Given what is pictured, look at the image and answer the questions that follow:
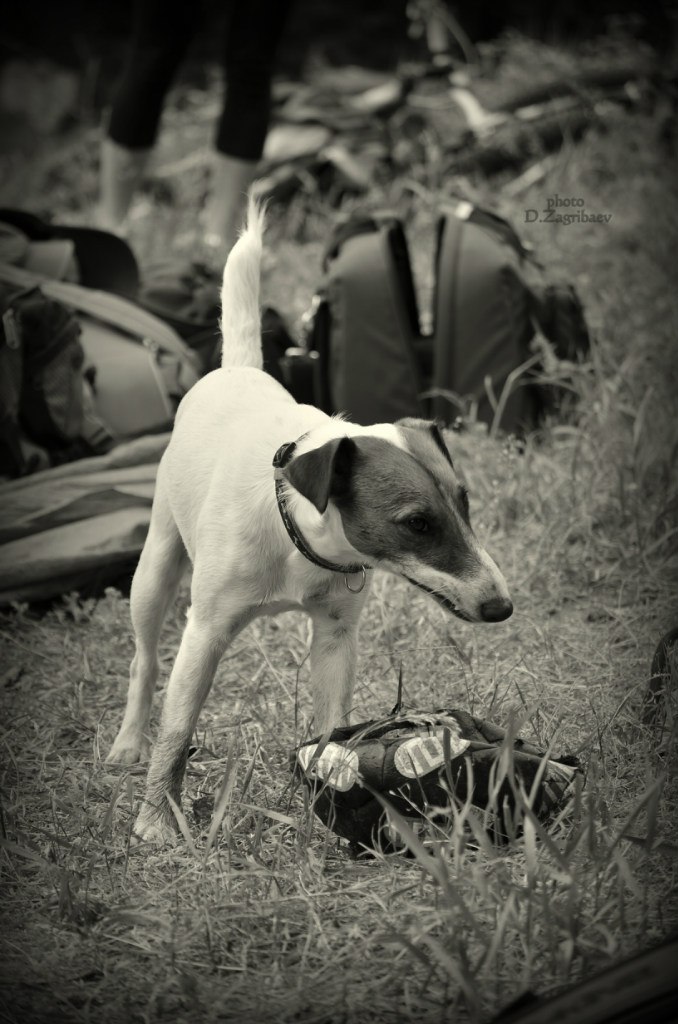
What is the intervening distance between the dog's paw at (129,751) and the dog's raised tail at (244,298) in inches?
35.3

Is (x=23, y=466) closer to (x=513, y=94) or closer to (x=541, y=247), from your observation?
(x=541, y=247)

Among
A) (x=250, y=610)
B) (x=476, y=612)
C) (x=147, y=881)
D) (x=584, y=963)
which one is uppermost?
(x=476, y=612)

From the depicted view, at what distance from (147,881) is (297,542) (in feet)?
2.26

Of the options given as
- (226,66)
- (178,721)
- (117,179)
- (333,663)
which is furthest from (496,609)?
(117,179)

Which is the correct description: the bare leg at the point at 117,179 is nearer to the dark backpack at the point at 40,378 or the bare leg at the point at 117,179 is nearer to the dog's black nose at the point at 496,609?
the dark backpack at the point at 40,378

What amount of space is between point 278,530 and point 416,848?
2.16ft

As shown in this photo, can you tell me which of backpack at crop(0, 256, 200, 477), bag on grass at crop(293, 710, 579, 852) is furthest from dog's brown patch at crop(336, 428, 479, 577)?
backpack at crop(0, 256, 200, 477)

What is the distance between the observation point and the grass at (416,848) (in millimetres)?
1814

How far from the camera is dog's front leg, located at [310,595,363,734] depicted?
2.32 meters

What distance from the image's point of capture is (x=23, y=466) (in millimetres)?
3475

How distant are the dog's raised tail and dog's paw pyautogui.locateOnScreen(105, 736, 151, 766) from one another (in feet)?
2.94

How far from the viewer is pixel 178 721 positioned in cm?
228

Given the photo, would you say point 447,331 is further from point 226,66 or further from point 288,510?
point 288,510

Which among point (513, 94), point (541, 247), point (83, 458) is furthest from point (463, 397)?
point (513, 94)
